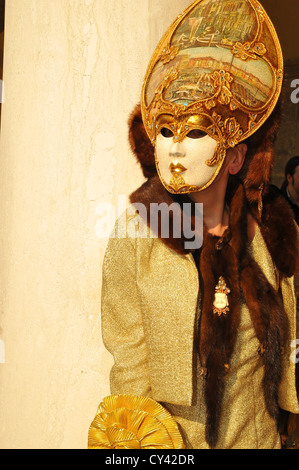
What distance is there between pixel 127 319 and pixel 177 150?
0.51m

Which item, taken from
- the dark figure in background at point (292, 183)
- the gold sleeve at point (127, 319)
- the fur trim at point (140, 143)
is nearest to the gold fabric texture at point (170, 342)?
the gold sleeve at point (127, 319)

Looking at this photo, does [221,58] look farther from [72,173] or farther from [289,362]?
[289,362]

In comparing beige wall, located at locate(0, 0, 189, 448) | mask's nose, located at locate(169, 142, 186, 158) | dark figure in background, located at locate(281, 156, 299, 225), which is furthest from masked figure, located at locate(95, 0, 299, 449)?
dark figure in background, located at locate(281, 156, 299, 225)

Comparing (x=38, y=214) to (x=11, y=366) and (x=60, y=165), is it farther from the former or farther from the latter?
(x=11, y=366)

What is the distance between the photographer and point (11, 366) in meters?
2.40

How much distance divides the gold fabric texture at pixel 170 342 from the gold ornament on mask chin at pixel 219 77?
0.24m

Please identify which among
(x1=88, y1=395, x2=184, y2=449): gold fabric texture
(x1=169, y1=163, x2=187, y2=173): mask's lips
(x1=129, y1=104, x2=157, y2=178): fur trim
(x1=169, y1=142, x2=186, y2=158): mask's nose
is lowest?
(x1=88, y1=395, x2=184, y2=449): gold fabric texture

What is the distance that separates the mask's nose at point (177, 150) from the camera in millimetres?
1778

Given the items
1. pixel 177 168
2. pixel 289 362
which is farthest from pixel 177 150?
pixel 289 362

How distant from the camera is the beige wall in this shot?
2201mm

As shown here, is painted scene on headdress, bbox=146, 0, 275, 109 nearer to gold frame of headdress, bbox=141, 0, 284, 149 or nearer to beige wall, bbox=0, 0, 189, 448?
gold frame of headdress, bbox=141, 0, 284, 149

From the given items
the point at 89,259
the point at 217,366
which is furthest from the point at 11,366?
the point at 217,366

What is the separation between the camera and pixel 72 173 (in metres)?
2.22

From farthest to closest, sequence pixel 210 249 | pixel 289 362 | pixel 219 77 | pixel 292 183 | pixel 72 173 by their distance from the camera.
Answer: pixel 292 183 < pixel 72 173 < pixel 289 362 < pixel 210 249 < pixel 219 77
